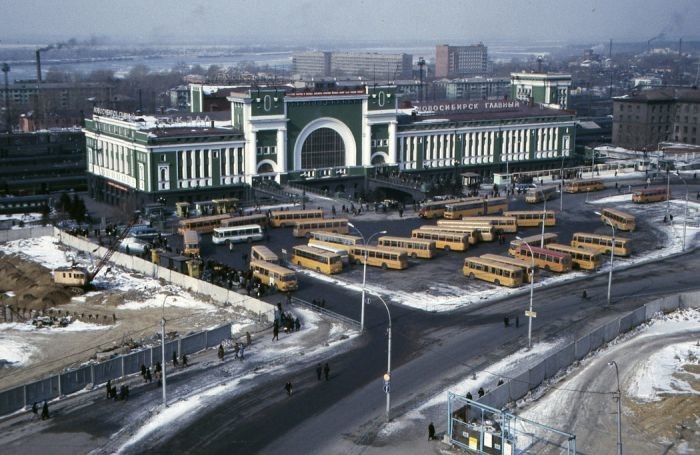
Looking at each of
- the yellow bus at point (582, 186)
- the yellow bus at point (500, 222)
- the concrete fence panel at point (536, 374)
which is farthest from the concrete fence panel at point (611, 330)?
the yellow bus at point (582, 186)

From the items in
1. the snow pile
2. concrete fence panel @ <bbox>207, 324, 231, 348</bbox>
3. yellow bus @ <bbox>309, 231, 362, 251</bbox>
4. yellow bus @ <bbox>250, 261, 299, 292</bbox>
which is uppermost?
yellow bus @ <bbox>309, 231, 362, 251</bbox>

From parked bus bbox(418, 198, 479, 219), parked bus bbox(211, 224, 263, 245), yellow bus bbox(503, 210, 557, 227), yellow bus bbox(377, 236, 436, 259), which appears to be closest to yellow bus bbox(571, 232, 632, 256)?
yellow bus bbox(503, 210, 557, 227)

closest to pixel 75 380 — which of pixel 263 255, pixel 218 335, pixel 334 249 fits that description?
pixel 218 335

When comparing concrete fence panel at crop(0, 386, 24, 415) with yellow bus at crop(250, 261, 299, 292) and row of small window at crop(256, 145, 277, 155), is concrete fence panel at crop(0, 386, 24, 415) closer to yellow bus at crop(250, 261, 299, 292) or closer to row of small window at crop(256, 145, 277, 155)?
yellow bus at crop(250, 261, 299, 292)

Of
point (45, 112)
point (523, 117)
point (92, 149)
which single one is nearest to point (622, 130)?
point (523, 117)

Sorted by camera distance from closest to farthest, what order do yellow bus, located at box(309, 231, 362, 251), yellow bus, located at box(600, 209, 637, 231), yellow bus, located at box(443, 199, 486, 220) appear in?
yellow bus, located at box(309, 231, 362, 251)
yellow bus, located at box(600, 209, 637, 231)
yellow bus, located at box(443, 199, 486, 220)

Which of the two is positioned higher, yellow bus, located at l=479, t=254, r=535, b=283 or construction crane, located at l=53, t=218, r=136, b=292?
yellow bus, located at l=479, t=254, r=535, b=283

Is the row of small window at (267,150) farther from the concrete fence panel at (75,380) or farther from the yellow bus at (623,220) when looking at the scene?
the concrete fence panel at (75,380)
